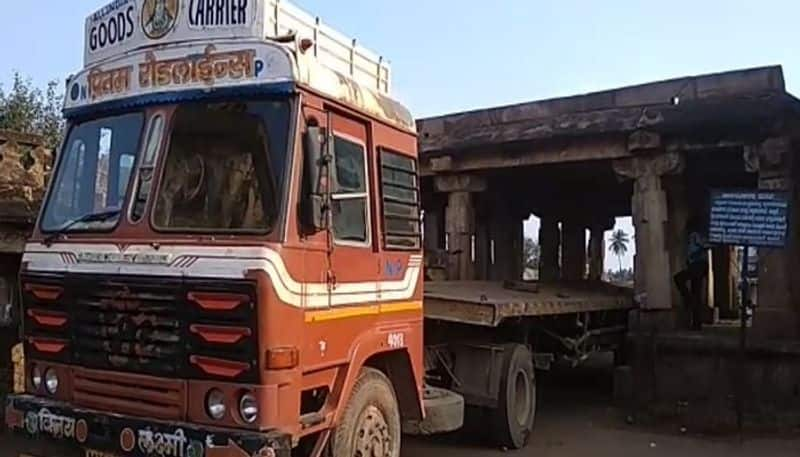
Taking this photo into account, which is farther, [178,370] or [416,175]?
[416,175]

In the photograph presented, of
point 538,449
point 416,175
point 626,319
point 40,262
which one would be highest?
point 416,175

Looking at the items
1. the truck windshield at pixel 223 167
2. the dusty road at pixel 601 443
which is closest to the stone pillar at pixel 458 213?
the dusty road at pixel 601 443

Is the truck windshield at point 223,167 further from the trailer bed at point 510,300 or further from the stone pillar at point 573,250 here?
the stone pillar at point 573,250

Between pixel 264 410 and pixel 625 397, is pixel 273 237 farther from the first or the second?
pixel 625 397

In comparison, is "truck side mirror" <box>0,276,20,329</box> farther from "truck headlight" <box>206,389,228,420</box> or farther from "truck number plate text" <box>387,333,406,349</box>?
"truck headlight" <box>206,389,228,420</box>

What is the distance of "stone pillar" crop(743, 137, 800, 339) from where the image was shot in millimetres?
10398

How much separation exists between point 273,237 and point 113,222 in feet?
3.49

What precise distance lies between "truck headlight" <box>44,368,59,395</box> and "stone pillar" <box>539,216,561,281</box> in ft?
49.3

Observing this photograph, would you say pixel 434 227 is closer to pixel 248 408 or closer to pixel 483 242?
pixel 483 242

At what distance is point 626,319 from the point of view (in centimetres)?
1277

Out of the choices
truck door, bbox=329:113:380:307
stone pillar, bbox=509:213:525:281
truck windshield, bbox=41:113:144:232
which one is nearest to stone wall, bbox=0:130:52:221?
truck windshield, bbox=41:113:144:232

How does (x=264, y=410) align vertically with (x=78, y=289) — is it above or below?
below

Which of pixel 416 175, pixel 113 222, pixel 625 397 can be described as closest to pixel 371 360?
pixel 416 175

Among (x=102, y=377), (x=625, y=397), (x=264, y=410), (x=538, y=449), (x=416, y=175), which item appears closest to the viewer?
(x=264, y=410)
